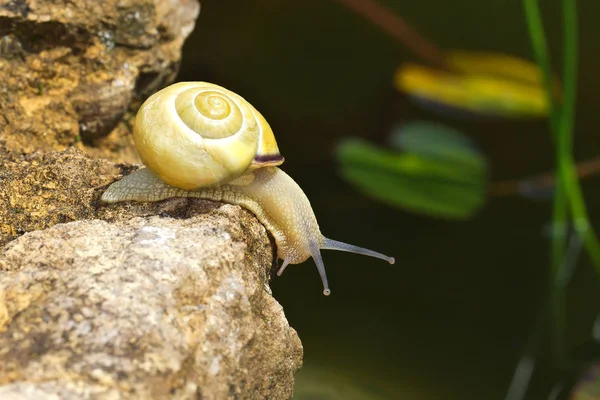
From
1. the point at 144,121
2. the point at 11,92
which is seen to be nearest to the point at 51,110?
the point at 11,92

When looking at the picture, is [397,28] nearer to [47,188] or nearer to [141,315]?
[47,188]

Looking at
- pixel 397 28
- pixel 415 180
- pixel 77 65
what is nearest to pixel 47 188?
pixel 77 65

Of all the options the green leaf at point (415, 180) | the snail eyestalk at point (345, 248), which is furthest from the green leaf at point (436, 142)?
the snail eyestalk at point (345, 248)

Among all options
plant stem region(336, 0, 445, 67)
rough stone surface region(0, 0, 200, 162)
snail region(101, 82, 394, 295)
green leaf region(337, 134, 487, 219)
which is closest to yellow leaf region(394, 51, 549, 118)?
plant stem region(336, 0, 445, 67)

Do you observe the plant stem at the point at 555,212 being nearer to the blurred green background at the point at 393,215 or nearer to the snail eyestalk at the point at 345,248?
the blurred green background at the point at 393,215

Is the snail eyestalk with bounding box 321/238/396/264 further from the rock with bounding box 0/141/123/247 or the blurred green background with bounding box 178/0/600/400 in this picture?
the blurred green background with bounding box 178/0/600/400
